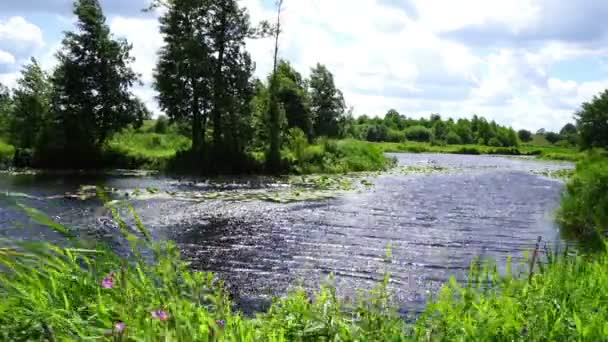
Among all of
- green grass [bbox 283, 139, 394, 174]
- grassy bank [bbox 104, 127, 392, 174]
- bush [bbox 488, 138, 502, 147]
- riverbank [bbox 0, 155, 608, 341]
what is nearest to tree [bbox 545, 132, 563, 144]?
bush [bbox 488, 138, 502, 147]

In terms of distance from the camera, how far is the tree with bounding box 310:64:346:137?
6894cm

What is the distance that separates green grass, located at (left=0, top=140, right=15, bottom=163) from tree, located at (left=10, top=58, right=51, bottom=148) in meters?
1.11

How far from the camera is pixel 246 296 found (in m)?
10.1

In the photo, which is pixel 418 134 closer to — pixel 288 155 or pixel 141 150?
pixel 288 155

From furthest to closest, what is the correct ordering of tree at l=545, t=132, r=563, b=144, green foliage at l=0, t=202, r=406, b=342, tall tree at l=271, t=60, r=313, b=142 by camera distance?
tree at l=545, t=132, r=563, b=144 < tall tree at l=271, t=60, r=313, b=142 < green foliage at l=0, t=202, r=406, b=342

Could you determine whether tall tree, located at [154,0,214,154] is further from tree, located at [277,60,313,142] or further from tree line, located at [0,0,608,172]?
tree, located at [277,60,313,142]

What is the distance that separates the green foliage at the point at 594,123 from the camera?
65438 mm

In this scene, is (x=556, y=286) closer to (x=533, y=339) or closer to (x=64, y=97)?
(x=533, y=339)

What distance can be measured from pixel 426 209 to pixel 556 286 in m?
16.8

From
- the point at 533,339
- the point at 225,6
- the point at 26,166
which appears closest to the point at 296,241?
the point at 533,339

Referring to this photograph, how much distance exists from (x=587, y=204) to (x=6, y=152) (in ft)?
127

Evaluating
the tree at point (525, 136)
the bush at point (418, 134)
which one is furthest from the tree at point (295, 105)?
the tree at point (525, 136)

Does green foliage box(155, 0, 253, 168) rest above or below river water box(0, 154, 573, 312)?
above

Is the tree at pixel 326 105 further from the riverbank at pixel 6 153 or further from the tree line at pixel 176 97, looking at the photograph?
the riverbank at pixel 6 153
